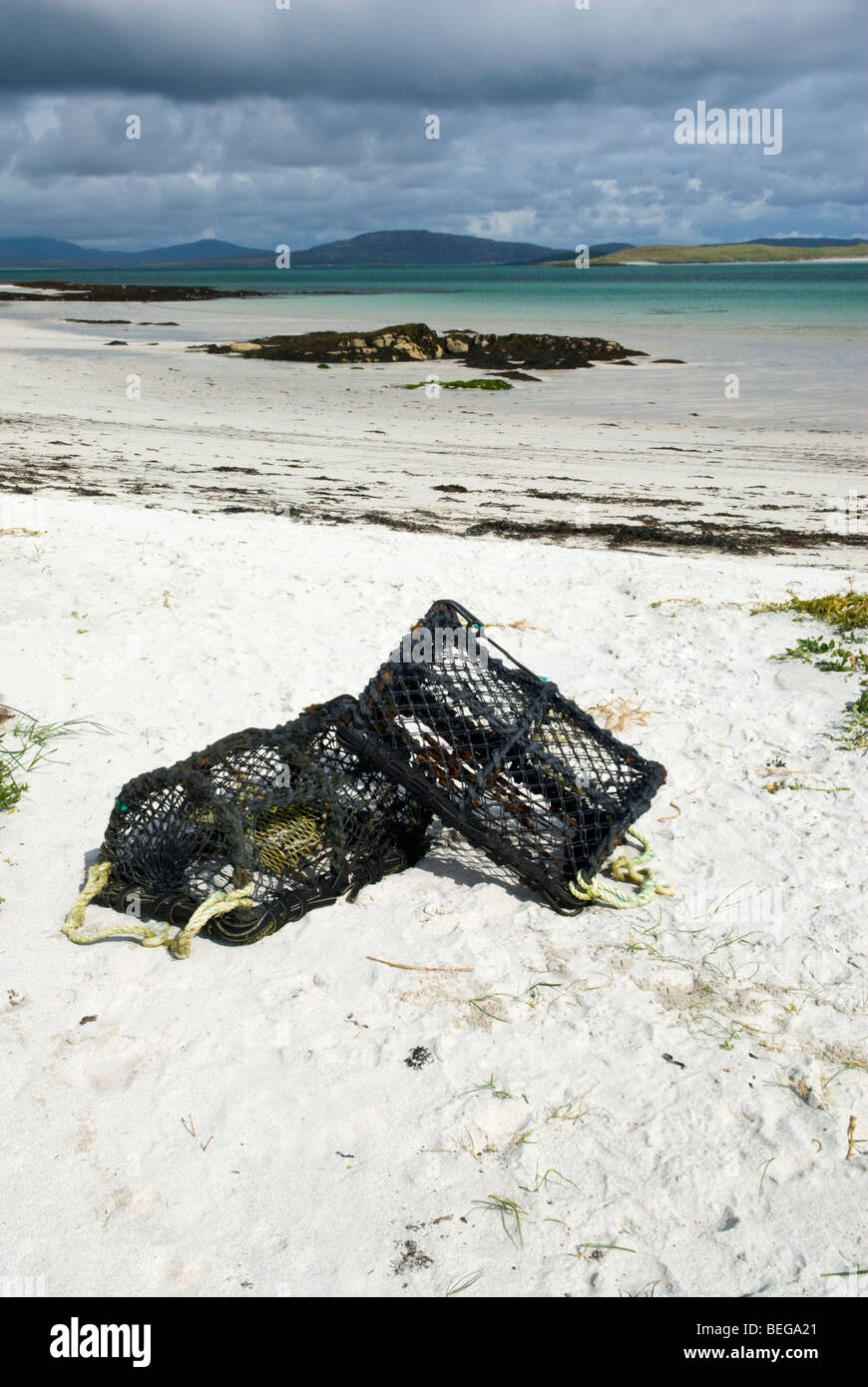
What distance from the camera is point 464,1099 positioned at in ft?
9.29

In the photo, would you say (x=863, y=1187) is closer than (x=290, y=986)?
Yes

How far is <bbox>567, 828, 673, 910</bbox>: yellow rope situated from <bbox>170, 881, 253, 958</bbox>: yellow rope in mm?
1270

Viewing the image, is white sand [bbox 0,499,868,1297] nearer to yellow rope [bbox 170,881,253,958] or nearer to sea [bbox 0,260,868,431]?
yellow rope [bbox 170,881,253,958]

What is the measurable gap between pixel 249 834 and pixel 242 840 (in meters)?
0.18

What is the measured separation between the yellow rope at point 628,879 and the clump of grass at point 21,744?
2.58 meters

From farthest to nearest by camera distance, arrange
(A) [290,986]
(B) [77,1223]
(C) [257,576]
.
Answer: (C) [257,576] < (A) [290,986] < (B) [77,1223]

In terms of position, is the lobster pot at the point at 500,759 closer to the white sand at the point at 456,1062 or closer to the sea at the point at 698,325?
the white sand at the point at 456,1062

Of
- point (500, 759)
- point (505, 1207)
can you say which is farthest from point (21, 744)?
point (505, 1207)

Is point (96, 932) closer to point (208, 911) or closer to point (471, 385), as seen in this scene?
point (208, 911)

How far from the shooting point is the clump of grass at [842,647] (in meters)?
5.05

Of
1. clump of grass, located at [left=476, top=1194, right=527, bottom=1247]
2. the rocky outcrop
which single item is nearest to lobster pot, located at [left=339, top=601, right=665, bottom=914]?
clump of grass, located at [left=476, top=1194, right=527, bottom=1247]
